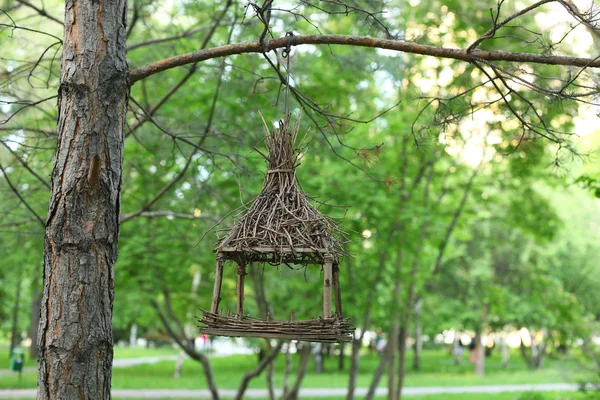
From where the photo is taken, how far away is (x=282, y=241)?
125 inches

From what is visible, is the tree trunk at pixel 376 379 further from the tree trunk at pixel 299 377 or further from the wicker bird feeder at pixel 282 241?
the wicker bird feeder at pixel 282 241

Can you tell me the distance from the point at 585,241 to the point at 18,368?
20.9 m

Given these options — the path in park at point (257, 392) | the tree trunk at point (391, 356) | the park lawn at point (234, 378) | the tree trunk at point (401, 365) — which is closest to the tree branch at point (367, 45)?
the tree trunk at point (401, 365)

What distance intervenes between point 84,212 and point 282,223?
3.33ft

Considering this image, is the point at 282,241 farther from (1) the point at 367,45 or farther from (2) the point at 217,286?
(1) the point at 367,45

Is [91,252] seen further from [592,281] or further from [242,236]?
[592,281]

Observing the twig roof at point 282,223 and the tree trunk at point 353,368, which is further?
the tree trunk at point 353,368

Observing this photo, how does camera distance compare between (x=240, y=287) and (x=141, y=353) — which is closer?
(x=240, y=287)

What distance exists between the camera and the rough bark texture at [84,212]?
325cm

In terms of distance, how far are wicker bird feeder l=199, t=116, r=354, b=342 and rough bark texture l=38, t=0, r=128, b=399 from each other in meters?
0.60

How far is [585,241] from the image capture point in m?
26.1

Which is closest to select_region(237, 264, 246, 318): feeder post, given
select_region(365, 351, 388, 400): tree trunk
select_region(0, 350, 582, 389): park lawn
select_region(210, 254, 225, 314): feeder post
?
select_region(210, 254, 225, 314): feeder post

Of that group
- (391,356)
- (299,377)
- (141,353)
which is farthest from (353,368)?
(141,353)

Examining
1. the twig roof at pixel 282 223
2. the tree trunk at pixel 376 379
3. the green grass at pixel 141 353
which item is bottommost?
the green grass at pixel 141 353
